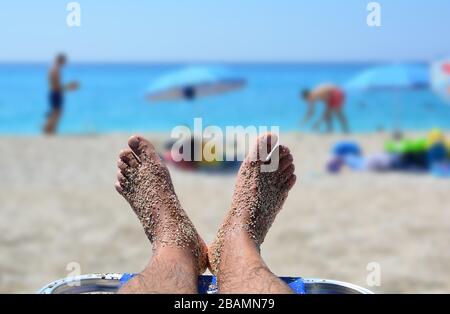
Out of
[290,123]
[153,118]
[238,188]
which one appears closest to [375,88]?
[238,188]

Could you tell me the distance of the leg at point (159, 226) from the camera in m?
1.53

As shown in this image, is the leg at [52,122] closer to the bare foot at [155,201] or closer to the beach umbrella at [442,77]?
the beach umbrella at [442,77]

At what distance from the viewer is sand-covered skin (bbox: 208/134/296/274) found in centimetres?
200

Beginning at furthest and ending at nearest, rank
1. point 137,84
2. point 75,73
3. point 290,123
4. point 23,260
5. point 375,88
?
point 75,73 → point 137,84 → point 290,123 → point 375,88 → point 23,260

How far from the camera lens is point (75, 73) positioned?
51.9 m

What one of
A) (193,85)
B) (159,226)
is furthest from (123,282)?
(193,85)

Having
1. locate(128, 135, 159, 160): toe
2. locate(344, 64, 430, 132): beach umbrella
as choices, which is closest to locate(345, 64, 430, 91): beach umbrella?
locate(344, 64, 430, 132): beach umbrella

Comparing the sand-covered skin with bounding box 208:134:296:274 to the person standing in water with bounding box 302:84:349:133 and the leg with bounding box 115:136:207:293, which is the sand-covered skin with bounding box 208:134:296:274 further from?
the person standing in water with bounding box 302:84:349:133

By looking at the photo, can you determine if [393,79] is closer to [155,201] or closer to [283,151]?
[283,151]

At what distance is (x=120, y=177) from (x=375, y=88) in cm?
770

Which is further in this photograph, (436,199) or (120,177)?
(436,199)

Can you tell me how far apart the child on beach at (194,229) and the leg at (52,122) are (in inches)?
301

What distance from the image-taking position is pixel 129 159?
2398mm
